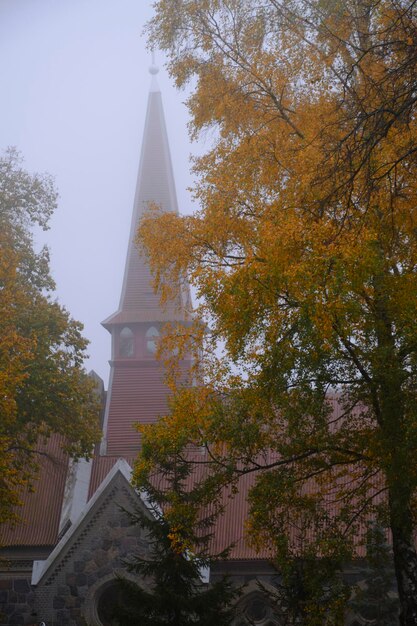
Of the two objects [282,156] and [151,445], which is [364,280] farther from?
[151,445]

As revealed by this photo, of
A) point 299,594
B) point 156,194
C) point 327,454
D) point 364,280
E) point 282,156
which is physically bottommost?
point 299,594

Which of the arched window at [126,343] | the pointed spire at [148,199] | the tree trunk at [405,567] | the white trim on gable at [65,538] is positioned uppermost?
the pointed spire at [148,199]

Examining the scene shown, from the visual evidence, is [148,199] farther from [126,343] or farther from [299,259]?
[299,259]

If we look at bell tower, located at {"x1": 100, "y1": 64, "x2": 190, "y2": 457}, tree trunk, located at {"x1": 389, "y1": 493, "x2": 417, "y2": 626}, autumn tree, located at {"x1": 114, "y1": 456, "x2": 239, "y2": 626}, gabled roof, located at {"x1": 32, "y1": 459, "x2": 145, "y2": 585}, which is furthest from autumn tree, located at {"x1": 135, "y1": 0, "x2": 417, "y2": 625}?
bell tower, located at {"x1": 100, "y1": 64, "x2": 190, "y2": 457}

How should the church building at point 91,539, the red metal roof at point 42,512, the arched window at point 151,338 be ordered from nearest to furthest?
the church building at point 91,539
the red metal roof at point 42,512
the arched window at point 151,338

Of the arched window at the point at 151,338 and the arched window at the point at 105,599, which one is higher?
the arched window at the point at 151,338

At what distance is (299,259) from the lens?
11.2m

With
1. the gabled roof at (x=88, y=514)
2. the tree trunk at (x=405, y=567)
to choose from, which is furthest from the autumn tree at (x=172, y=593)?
the gabled roof at (x=88, y=514)

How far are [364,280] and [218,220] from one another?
2.65m

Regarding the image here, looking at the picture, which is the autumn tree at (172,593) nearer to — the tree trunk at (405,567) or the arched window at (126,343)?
the tree trunk at (405,567)

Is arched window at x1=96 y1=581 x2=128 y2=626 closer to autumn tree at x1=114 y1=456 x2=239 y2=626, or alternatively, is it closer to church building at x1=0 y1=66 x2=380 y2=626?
church building at x1=0 y1=66 x2=380 y2=626

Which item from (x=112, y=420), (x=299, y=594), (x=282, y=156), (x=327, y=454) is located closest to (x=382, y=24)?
(x=282, y=156)

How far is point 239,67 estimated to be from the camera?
533 inches

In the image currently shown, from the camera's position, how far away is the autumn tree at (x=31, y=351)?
56.0 feet
